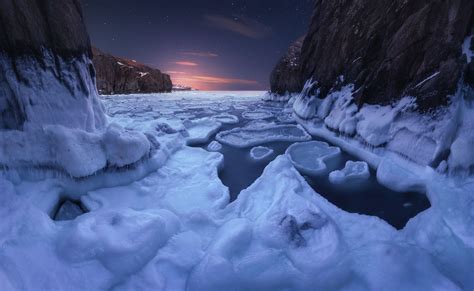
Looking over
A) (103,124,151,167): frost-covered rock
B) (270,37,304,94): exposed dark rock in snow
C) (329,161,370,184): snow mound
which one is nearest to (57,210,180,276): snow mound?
(103,124,151,167): frost-covered rock

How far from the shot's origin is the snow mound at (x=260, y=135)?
26.4 ft

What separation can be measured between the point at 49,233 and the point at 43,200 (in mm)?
963

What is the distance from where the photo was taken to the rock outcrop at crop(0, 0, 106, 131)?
3678 millimetres

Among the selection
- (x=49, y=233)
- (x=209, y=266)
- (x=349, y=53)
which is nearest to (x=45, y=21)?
(x=49, y=233)

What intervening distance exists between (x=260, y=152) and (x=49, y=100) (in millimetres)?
5004

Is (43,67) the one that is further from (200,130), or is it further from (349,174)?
(349,174)

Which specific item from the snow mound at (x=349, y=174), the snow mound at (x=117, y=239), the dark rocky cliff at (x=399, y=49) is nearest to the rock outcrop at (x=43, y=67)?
the snow mound at (x=117, y=239)

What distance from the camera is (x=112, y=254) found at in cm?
244

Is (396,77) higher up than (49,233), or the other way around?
(396,77)

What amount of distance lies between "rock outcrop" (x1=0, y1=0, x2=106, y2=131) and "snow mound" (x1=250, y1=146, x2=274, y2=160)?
3.95 m

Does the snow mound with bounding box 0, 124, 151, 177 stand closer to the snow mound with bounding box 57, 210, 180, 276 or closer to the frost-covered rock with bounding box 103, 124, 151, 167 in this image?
the frost-covered rock with bounding box 103, 124, 151, 167

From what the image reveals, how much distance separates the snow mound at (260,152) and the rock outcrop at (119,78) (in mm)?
44464

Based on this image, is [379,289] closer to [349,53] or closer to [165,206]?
[165,206]

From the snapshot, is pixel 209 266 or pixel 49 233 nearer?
pixel 209 266
